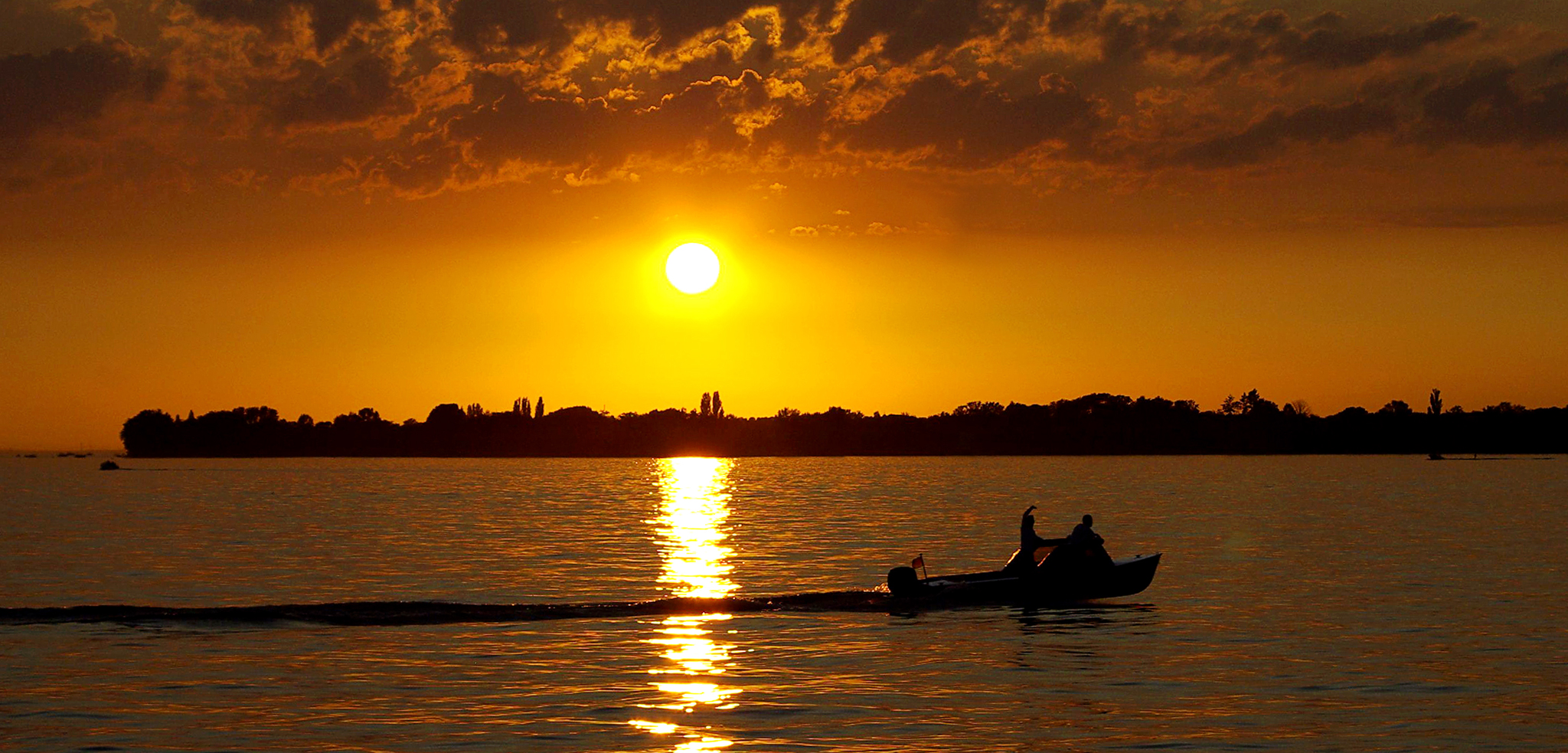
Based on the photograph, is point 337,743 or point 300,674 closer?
point 337,743

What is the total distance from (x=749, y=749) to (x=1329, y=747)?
29.2 ft

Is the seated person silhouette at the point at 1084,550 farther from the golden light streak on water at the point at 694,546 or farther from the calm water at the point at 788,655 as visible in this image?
the golden light streak on water at the point at 694,546

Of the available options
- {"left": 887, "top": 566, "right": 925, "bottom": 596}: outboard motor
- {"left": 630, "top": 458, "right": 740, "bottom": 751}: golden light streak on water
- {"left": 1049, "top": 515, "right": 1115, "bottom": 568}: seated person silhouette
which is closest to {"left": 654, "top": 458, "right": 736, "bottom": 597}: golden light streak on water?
{"left": 630, "top": 458, "right": 740, "bottom": 751}: golden light streak on water

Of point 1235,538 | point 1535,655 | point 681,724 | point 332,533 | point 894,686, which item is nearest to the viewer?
point 681,724

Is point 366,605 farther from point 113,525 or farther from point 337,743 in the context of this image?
point 113,525

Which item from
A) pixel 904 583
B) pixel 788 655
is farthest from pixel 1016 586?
pixel 788 655

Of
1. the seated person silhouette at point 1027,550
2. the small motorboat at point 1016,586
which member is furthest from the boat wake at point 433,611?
the seated person silhouette at point 1027,550

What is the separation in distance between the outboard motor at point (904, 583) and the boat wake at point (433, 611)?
41cm

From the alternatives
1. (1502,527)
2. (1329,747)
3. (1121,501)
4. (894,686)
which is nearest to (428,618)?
(894,686)

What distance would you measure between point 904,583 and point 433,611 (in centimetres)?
1273

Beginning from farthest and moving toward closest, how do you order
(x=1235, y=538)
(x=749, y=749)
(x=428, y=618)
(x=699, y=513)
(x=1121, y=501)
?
(x=1121, y=501) → (x=699, y=513) → (x=1235, y=538) → (x=428, y=618) → (x=749, y=749)

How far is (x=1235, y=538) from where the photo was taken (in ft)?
252

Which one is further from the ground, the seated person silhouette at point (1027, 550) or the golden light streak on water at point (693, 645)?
the seated person silhouette at point (1027, 550)

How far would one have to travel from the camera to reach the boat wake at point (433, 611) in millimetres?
39812
